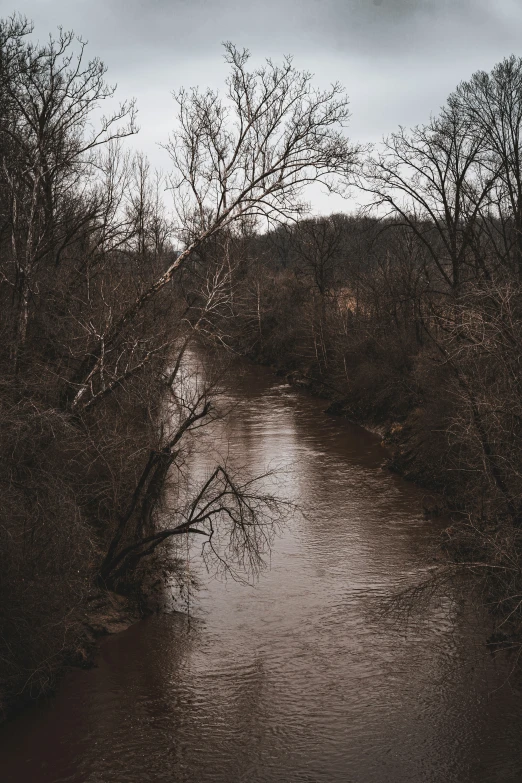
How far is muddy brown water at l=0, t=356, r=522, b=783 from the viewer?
36.8 ft

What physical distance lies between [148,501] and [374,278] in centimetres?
2769

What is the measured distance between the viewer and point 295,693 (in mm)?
13047

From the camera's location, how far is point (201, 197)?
17812 millimetres

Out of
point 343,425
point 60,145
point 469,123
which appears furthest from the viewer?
point 343,425

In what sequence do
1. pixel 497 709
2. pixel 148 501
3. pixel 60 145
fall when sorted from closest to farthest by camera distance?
pixel 497 709 < pixel 148 501 < pixel 60 145

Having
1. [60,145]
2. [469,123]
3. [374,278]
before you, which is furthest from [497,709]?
[374,278]

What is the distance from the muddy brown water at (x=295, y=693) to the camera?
442 inches

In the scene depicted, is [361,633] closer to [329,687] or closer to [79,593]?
[329,687]

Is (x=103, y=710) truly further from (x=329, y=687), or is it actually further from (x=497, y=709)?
(x=497, y=709)

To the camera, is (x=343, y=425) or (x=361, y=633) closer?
(x=361, y=633)

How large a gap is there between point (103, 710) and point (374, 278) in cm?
3201

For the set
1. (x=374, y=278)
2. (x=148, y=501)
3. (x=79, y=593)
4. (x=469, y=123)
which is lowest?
(x=79, y=593)

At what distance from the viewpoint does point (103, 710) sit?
1278 cm

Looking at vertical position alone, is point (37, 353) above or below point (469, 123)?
below
